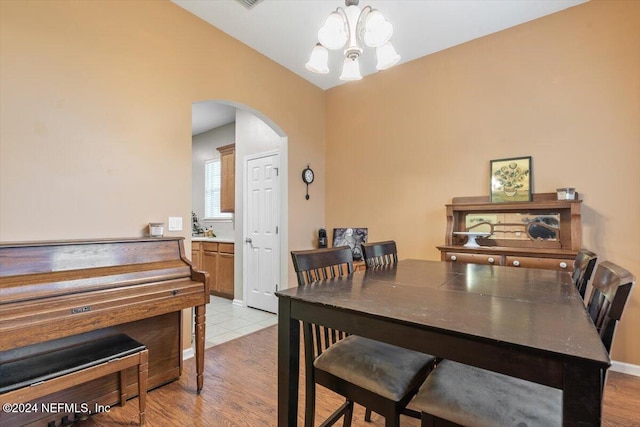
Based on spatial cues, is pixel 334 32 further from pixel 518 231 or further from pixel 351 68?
pixel 518 231

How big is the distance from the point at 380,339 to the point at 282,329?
0.45m

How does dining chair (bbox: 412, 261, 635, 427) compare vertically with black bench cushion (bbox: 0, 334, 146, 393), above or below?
above

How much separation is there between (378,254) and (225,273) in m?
3.08

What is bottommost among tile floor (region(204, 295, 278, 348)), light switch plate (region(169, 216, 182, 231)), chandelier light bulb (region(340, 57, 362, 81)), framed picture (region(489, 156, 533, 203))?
tile floor (region(204, 295, 278, 348))

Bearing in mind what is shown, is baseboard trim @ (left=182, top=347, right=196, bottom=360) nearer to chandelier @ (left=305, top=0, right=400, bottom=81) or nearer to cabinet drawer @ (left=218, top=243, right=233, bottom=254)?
cabinet drawer @ (left=218, top=243, right=233, bottom=254)

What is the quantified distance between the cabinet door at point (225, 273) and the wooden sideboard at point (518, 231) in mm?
3031

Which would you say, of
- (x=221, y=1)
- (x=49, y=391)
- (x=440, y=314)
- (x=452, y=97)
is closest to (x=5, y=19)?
(x=221, y=1)

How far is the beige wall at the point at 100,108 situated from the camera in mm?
1785

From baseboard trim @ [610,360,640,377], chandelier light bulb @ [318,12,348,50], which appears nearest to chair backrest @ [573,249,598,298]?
baseboard trim @ [610,360,640,377]

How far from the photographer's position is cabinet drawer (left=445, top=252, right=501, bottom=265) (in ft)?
8.41

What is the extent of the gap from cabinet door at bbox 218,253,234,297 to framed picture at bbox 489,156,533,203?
350 centimetres

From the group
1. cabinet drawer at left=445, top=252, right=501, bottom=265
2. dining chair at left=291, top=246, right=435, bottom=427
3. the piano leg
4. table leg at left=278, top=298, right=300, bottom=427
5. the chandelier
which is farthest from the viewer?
cabinet drawer at left=445, top=252, right=501, bottom=265

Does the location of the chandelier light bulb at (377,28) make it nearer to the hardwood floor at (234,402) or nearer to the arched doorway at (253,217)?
the arched doorway at (253,217)

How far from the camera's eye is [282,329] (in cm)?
130
